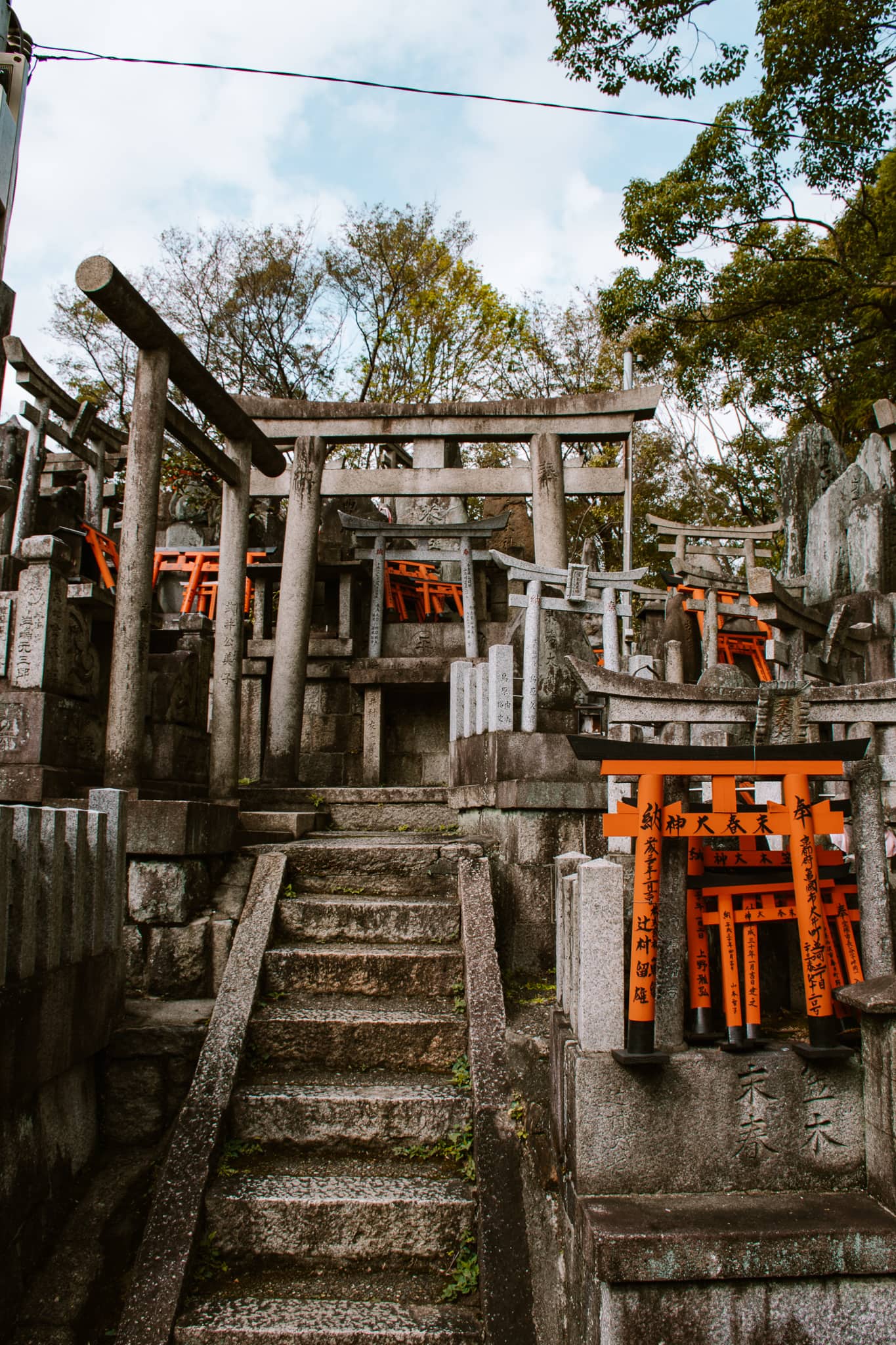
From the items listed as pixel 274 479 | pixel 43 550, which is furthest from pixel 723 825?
pixel 274 479

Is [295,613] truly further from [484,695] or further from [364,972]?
[364,972]

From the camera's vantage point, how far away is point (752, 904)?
3551mm

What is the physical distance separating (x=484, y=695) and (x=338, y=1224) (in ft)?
12.9

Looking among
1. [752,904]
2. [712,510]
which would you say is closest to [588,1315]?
[752,904]

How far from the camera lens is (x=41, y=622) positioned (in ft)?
19.3

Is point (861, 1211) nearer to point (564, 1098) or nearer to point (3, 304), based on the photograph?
point (564, 1098)

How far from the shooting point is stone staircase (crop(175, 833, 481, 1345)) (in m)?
3.43

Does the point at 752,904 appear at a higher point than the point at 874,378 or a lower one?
lower

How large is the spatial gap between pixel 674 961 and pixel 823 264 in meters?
17.2

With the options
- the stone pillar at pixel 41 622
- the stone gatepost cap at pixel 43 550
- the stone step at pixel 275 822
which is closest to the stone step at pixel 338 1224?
the stone step at pixel 275 822

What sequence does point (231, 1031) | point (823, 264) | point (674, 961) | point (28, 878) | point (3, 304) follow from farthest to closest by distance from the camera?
1. point (823, 264)
2. point (231, 1031)
3. point (3, 304)
4. point (28, 878)
5. point (674, 961)

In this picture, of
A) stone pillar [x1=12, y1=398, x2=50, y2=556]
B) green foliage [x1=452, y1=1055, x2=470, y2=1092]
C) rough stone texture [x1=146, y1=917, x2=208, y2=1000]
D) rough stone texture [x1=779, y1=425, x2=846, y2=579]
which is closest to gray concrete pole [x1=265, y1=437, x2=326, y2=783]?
stone pillar [x1=12, y1=398, x2=50, y2=556]

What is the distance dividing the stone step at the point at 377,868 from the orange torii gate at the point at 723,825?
A: 104 inches

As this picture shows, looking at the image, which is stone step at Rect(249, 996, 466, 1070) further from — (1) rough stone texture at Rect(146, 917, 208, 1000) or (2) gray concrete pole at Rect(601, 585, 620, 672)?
(2) gray concrete pole at Rect(601, 585, 620, 672)
